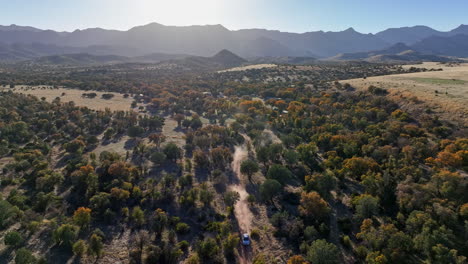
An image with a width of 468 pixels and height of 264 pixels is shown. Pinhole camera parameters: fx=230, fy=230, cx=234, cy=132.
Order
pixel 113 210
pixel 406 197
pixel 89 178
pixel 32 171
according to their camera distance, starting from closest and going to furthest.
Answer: pixel 406 197, pixel 113 210, pixel 89 178, pixel 32 171

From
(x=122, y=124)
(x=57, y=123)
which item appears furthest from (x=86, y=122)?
(x=122, y=124)

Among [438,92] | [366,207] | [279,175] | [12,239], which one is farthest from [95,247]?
[438,92]

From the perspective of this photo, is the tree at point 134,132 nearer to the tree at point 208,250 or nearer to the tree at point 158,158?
the tree at point 158,158

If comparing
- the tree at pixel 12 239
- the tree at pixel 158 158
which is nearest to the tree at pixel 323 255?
the tree at pixel 12 239

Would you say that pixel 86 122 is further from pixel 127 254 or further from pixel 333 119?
pixel 333 119

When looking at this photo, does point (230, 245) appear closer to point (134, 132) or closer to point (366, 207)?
point (366, 207)
